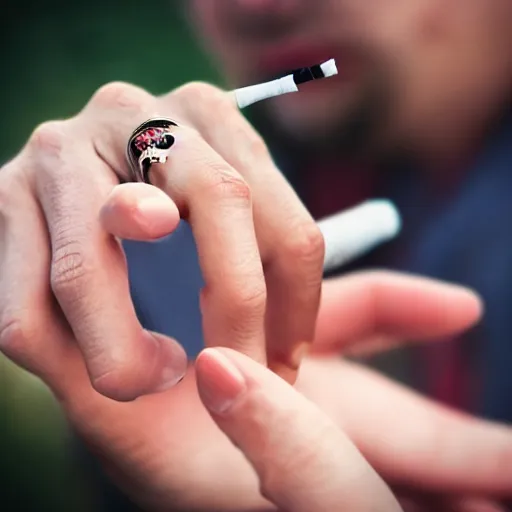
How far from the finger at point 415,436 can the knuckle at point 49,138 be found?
9.9 inches

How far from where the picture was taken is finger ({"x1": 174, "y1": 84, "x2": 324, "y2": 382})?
48 cm

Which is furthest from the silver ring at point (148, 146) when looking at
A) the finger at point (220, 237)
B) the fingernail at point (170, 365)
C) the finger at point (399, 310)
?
the finger at point (399, 310)

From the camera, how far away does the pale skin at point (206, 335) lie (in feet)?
1.32

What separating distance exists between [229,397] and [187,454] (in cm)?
13

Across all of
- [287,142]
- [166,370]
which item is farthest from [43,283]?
[287,142]

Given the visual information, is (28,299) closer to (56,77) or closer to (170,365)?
(170,365)

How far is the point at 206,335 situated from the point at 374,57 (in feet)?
1.07

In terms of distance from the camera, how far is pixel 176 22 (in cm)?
62

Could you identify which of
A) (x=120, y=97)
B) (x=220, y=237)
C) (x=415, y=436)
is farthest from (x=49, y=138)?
(x=415, y=436)

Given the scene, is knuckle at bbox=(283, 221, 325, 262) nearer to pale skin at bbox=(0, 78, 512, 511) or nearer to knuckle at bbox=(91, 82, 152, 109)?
pale skin at bbox=(0, 78, 512, 511)

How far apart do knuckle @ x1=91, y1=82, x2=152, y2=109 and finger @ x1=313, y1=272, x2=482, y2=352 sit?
24cm

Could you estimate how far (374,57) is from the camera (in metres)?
0.64

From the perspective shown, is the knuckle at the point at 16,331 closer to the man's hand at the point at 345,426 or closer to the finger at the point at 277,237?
the man's hand at the point at 345,426

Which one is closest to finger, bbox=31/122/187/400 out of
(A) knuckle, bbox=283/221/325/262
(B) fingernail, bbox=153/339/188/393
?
(B) fingernail, bbox=153/339/188/393
